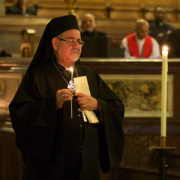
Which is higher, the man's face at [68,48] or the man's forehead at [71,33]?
the man's forehead at [71,33]

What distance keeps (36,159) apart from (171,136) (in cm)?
192

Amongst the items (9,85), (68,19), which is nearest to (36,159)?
(68,19)

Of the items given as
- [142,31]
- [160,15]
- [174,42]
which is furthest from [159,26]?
[174,42]

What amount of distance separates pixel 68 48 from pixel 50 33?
0.20m

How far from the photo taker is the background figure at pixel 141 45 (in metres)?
10.4

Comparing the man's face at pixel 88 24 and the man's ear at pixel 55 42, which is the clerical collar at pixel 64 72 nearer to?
the man's ear at pixel 55 42

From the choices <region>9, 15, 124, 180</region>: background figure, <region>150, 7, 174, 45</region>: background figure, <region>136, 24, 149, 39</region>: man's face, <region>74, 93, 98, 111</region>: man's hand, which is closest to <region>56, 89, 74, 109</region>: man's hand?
<region>9, 15, 124, 180</region>: background figure

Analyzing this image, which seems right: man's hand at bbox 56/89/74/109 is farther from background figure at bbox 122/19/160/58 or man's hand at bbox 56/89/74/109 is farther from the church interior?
background figure at bbox 122/19/160/58

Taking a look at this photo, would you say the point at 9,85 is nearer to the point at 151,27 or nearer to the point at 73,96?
the point at 73,96

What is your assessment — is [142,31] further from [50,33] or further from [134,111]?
[50,33]

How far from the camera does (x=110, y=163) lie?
4.18m

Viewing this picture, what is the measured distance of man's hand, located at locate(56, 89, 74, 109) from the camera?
12.6 ft

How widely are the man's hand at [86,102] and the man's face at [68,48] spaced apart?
12.3 inches

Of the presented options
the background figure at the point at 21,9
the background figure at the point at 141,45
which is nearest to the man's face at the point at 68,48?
the background figure at the point at 141,45
